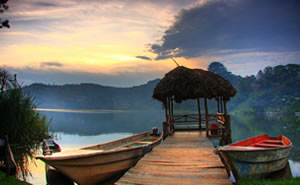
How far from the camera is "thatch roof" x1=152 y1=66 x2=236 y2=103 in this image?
1197 cm

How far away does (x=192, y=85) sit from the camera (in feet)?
40.5

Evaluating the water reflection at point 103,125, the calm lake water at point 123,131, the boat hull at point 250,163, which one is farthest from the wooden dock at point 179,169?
the water reflection at point 103,125

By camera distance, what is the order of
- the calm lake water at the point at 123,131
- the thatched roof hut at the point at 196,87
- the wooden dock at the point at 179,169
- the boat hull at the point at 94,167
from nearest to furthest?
the wooden dock at the point at 179,169
the boat hull at the point at 94,167
the thatched roof hut at the point at 196,87
the calm lake water at the point at 123,131

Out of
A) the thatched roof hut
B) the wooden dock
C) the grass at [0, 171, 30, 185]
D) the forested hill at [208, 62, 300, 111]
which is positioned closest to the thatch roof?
the thatched roof hut

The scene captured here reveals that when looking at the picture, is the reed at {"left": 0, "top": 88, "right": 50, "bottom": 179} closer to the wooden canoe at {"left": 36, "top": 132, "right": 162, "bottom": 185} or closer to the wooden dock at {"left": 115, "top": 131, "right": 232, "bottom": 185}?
the wooden canoe at {"left": 36, "top": 132, "right": 162, "bottom": 185}

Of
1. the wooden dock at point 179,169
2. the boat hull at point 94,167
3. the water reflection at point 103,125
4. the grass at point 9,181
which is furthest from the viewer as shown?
the water reflection at point 103,125

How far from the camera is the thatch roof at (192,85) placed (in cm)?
1197

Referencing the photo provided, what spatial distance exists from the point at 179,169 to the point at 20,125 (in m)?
A: 6.59

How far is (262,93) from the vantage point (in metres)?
125

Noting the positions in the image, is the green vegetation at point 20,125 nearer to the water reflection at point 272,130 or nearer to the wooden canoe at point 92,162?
the wooden canoe at point 92,162

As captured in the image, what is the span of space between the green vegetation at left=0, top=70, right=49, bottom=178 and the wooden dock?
16.0ft

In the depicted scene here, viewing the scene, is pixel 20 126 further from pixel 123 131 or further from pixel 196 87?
pixel 123 131

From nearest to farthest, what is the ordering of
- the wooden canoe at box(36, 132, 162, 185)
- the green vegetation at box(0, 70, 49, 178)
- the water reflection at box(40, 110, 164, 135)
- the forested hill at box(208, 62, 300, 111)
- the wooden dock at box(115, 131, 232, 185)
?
1. the wooden dock at box(115, 131, 232, 185)
2. the wooden canoe at box(36, 132, 162, 185)
3. the green vegetation at box(0, 70, 49, 178)
4. the water reflection at box(40, 110, 164, 135)
5. the forested hill at box(208, 62, 300, 111)

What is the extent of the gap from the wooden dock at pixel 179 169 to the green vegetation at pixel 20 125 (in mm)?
4869
